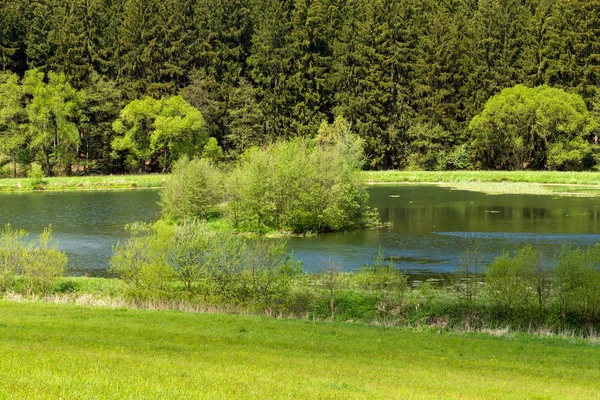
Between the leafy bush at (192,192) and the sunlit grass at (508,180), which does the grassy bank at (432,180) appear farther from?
the leafy bush at (192,192)

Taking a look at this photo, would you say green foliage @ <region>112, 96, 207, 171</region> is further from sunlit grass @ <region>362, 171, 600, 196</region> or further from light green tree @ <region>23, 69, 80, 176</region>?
sunlit grass @ <region>362, 171, 600, 196</region>

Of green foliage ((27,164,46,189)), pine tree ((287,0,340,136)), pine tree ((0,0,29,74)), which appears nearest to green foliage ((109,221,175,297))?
green foliage ((27,164,46,189))

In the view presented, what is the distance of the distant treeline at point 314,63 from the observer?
337ft

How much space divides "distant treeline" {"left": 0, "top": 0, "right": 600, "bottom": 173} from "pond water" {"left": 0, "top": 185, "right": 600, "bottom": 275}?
27.0 m

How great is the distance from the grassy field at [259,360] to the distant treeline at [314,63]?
7965 cm

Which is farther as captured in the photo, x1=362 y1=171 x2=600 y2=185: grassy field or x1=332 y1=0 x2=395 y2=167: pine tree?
x1=332 y1=0 x2=395 y2=167: pine tree

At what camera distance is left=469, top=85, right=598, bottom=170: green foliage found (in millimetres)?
Result: 93375

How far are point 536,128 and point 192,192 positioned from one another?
5589 centimetres

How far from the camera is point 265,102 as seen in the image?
10712cm

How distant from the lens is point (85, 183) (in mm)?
91250

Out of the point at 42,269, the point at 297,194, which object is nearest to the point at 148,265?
the point at 42,269

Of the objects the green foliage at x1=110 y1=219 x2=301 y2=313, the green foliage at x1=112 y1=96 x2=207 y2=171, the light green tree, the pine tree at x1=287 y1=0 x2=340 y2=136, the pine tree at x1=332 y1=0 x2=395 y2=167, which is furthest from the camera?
the pine tree at x1=287 y1=0 x2=340 y2=136

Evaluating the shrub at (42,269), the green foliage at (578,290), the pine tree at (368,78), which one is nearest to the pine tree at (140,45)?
the pine tree at (368,78)

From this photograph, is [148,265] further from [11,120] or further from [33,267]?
[11,120]
